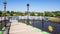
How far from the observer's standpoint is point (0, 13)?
293 feet

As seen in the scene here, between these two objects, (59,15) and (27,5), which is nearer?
(27,5)

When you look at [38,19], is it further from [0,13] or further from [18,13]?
[18,13]

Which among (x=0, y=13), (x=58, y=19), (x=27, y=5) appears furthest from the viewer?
(x=58, y=19)

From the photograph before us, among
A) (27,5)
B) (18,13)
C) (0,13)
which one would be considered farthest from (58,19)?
(27,5)

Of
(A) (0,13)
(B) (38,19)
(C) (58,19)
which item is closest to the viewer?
(B) (38,19)

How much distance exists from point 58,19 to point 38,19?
33243 millimetres

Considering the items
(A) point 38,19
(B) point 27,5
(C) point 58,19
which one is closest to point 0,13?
(A) point 38,19

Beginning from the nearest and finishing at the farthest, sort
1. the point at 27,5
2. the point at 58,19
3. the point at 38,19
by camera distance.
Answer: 1. the point at 27,5
2. the point at 38,19
3. the point at 58,19

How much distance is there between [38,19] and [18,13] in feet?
112

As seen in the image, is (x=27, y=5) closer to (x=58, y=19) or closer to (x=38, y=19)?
(x=38, y=19)

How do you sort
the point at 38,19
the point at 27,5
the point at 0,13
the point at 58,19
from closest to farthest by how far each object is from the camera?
the point at 27,5 < the point at 38,19 < the point at 0,13 < the point at 58,19

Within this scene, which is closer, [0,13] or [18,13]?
[0,13]

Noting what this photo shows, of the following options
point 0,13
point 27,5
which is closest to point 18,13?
point 0,13

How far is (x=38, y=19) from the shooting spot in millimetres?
79312
